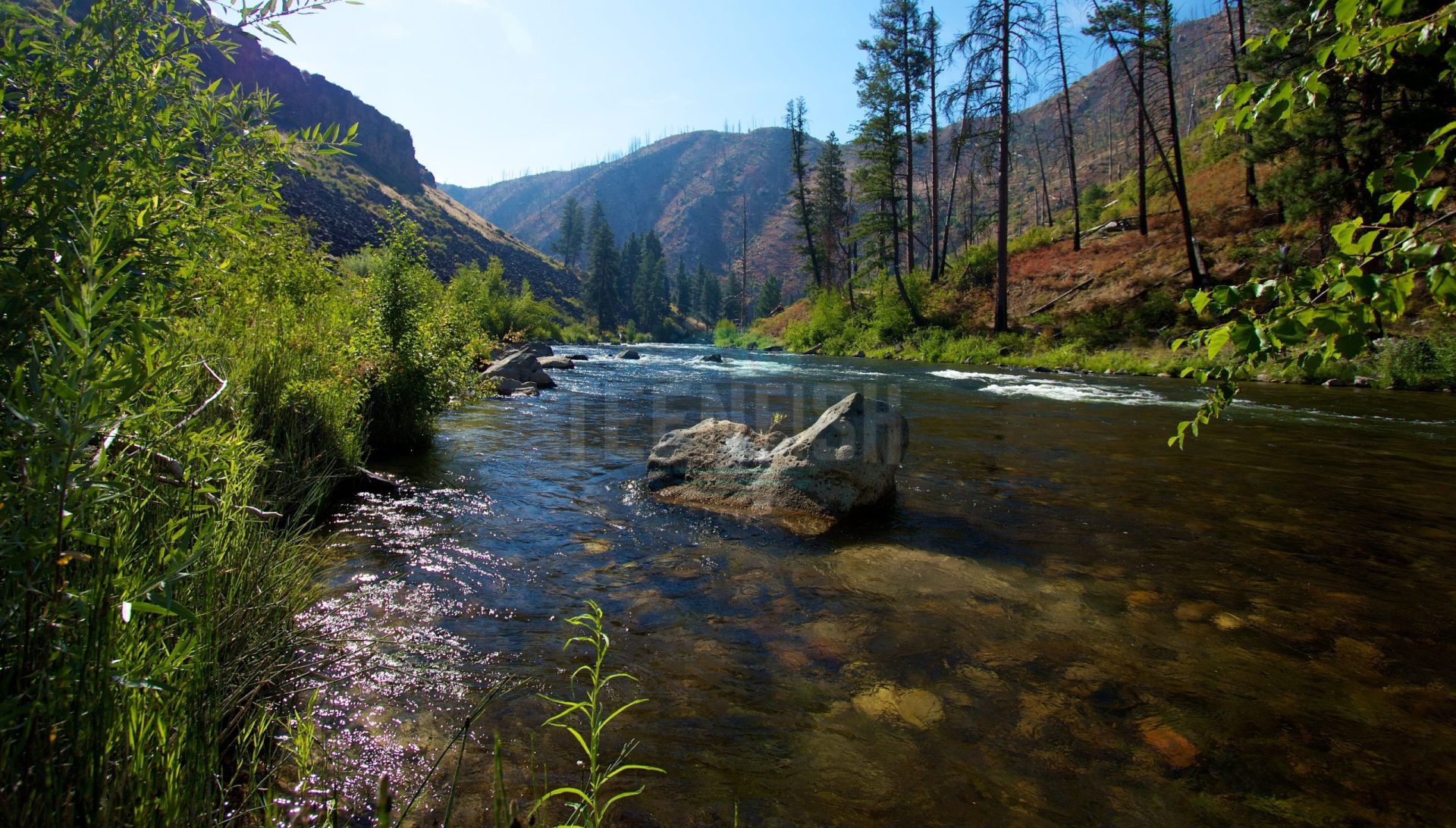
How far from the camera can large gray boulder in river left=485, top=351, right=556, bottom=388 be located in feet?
55.6

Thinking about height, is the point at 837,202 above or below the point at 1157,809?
above

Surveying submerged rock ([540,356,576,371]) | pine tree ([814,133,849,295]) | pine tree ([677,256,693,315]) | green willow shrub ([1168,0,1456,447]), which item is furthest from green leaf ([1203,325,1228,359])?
pine tree ([677,256,693,315])

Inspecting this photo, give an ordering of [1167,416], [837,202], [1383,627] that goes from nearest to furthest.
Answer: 1. [1383,627]
2. [1167,416]
3. [837,202]

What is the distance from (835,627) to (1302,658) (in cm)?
258

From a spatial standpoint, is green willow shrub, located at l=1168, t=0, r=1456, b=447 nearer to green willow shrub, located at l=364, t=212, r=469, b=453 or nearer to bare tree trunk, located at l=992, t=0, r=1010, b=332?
green willow shrub, located at l=364, t=212, r=469, b=453

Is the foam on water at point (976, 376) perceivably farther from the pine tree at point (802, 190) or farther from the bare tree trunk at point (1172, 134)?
the pine tree at point (802, 190)

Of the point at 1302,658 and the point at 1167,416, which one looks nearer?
the point at 1302,658

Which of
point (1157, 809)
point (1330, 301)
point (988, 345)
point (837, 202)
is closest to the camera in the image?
point (1330, 301)

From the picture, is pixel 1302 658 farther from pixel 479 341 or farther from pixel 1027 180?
pixel 1027 180

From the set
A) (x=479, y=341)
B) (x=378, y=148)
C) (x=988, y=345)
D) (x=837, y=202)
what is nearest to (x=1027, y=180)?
(x=837, y=202)

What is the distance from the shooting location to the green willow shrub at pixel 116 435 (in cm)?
130

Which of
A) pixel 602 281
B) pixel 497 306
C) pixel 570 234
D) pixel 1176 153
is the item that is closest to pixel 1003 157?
pixel 1176 153

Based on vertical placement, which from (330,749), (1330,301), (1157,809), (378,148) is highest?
(378,148)

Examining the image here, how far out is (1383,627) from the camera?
3707mm
